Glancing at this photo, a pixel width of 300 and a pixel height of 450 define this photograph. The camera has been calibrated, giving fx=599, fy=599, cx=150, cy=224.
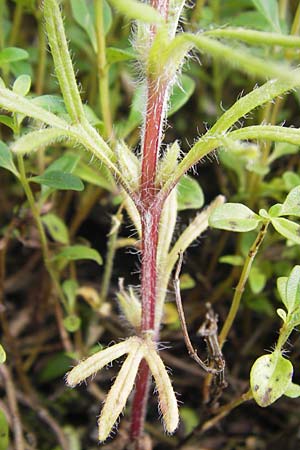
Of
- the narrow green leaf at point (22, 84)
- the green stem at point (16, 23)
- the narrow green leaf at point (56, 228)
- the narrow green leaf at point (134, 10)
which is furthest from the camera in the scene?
the green stem at point (16, 23)

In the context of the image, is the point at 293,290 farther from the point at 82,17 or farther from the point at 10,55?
the point at 82,17

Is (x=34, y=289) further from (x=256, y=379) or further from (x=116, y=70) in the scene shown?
(x=256, y=379)

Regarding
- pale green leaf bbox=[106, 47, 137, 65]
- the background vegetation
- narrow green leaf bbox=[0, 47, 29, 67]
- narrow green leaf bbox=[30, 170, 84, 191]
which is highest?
narrow green leaf bbox=[0, 47, 29, 67]

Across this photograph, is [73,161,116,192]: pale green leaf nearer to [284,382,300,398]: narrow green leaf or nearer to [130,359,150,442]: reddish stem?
[130,359,150,442]: reddish stem

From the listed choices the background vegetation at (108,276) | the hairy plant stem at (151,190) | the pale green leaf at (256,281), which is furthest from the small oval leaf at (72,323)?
the pale green leaf at (256,281)

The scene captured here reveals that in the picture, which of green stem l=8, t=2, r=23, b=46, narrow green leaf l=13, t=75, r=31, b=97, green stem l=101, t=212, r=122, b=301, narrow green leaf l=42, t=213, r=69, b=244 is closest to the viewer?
narrow green leaf l=13, t=75, r=31, b=97

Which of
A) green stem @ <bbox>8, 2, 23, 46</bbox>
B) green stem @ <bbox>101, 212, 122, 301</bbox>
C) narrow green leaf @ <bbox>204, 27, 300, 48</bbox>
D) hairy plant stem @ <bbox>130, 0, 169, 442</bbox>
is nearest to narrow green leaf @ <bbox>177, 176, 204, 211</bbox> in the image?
green stem @ <bbox>101, 212, 122, 301</bbox>

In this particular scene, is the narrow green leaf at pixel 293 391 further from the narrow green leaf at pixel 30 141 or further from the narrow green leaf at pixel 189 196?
the narrow green leaf at pixel 30 141
